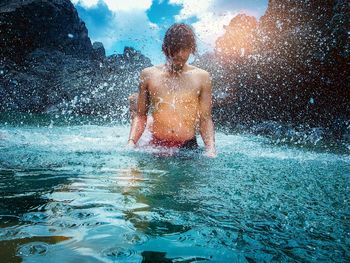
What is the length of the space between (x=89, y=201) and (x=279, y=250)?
3.62 feet

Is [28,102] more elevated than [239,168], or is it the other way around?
[28,102]

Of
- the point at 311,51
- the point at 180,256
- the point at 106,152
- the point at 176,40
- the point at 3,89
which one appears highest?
the point at 3,89

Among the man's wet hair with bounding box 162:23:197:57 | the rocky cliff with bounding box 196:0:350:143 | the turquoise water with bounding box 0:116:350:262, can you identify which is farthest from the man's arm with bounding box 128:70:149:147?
the rocky cliff with bounding box 196:0:350:143

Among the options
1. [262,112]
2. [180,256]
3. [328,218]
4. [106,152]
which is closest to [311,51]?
[262,112]

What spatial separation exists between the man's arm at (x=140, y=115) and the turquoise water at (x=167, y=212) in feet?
2.74

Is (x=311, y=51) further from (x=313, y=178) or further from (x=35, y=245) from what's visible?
(x=35, y=245)

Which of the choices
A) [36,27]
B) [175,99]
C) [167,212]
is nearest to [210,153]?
[175,99]

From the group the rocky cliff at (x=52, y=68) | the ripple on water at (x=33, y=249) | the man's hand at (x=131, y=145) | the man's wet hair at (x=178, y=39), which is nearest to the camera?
the ripple on water at (x=33, y=249)

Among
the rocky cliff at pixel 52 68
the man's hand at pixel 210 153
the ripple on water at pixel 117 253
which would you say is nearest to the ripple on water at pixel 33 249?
the ripple on water at pixel 117 253

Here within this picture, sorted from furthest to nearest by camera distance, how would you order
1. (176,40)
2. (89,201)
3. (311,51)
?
(311,51)
(176,40)
(89,201)

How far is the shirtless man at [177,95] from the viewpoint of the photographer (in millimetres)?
3770

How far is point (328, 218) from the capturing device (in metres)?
1.82

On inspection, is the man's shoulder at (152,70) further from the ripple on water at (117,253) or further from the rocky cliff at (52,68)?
the rocky cliff at (52,68)

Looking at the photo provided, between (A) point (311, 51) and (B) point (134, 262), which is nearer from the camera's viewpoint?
(B) point (134, 262)
